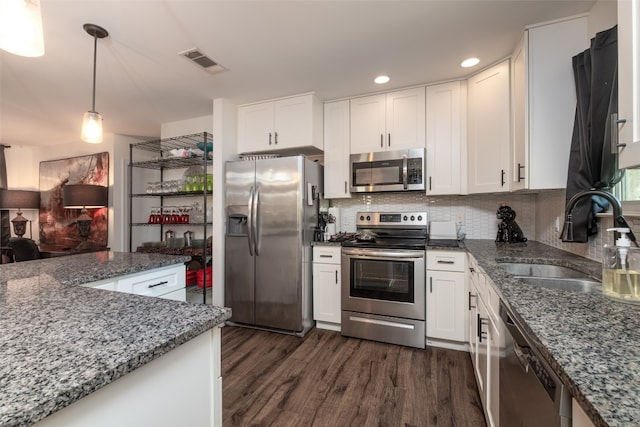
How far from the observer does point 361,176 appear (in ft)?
9.57

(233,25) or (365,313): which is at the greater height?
(233,25)

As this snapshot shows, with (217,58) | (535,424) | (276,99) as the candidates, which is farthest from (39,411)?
(276,99)

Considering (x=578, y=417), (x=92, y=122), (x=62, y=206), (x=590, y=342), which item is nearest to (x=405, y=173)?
(x=590, y=342)

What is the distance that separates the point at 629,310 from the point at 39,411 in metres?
1.51

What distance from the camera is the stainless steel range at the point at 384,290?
95.3 inches

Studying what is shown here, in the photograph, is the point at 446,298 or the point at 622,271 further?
the point at 446,298

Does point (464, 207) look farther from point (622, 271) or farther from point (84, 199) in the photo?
point (84, 199)

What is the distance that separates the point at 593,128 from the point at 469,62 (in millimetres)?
1181

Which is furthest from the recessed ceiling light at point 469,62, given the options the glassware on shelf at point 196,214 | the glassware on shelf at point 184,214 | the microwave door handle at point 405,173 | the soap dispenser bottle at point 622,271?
the glassware on shelf at point 184,214

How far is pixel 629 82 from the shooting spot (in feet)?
2.77

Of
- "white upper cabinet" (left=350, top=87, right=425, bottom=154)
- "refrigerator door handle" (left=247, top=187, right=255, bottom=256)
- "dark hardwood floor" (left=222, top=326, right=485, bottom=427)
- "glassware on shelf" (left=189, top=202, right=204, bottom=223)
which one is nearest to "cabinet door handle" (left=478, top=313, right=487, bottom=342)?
"dark hardwood floor" (left=222, top=326, right=485, bottom=427)

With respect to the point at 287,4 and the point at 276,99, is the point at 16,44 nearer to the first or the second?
the point at 287,4

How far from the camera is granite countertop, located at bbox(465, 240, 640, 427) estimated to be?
1.62 feet

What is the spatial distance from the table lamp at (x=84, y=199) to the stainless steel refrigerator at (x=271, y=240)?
8.18 ft
